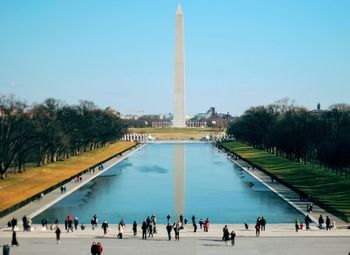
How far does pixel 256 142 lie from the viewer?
3693 inches

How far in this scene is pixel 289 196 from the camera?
121 feet

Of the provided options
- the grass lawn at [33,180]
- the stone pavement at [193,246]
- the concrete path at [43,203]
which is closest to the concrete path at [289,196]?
the stone pavement at [193,246]

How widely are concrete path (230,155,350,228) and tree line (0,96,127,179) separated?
19826 millimetres

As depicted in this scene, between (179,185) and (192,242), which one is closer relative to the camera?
(192,242)

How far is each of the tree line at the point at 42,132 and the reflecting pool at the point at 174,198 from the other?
291 inches

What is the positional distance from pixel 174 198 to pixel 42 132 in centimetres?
2201

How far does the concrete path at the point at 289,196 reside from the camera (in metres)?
28.5

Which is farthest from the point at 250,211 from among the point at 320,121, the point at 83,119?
the point at 83,119

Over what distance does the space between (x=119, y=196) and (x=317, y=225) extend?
14.8 m

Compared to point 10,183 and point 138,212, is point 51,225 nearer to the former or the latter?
point 138,212

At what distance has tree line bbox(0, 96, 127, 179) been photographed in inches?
1939

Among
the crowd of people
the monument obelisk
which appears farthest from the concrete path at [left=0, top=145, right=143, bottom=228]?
the monument obelisk

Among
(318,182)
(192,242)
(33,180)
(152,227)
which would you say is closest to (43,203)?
(33,180)

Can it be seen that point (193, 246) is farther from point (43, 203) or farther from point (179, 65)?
point (179, 65)
